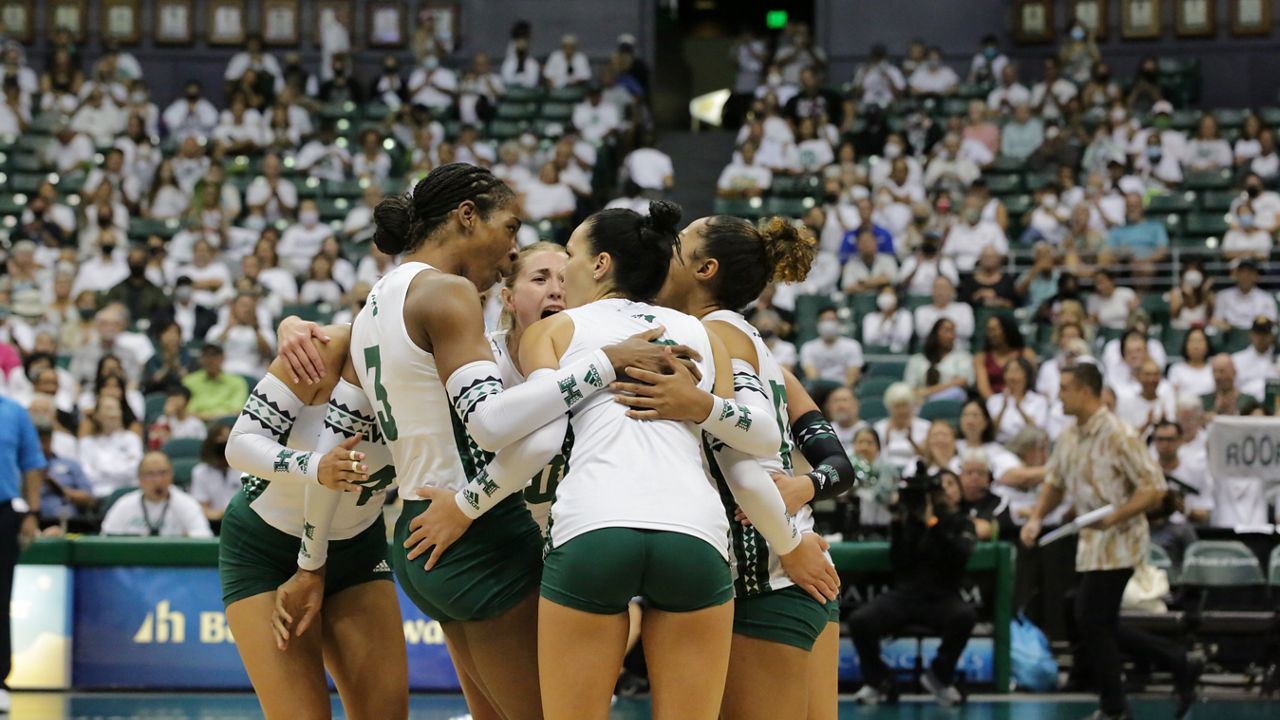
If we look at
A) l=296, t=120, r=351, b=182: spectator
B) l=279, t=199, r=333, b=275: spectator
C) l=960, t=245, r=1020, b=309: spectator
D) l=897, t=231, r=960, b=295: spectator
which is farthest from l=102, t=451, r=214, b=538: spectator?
l=296, t=120, r=351, b=182: spectator

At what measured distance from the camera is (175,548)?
9062 mm

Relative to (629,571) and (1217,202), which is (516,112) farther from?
(629,571)

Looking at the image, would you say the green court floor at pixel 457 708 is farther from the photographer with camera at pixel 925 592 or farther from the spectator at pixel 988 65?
the spectator at pixel 988 65

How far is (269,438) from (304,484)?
150 millimetres

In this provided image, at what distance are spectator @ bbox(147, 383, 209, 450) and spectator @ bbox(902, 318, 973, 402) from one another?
5.27 m

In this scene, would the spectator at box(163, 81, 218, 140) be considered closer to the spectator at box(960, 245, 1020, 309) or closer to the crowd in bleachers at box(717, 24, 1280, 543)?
the crowd in bleachers at box(717, 24, 1280, 543)

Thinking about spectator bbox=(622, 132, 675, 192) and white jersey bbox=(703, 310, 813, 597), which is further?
spectator bbox=(622, 132, 675, 192)

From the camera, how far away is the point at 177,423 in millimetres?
11922

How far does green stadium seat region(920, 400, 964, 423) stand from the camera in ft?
37.2

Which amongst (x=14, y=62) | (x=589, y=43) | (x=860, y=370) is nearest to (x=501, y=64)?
(x=589, y=43)

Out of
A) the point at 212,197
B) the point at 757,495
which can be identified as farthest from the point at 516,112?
the point at 757,495

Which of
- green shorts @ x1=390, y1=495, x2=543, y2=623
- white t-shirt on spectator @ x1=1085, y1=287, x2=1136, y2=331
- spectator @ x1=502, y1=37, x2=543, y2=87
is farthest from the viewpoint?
spectator @ x1=502, y1=37, x2=543, y2=87

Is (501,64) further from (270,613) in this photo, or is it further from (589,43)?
(270,613)

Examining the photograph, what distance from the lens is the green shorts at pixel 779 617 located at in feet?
13.0
